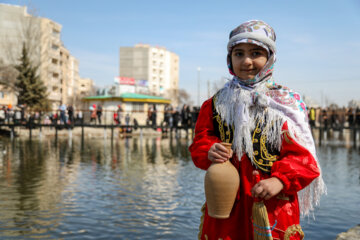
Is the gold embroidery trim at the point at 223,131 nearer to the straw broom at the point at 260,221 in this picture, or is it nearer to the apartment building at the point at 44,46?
the straw broom at the point at 260,221

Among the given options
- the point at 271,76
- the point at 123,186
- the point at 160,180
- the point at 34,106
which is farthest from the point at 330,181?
the point at 34,106

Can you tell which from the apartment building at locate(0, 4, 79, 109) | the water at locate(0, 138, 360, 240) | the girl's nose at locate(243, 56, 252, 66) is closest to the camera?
the girl's nose at locate(243, 56, 252, 66)

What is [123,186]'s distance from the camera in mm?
9586

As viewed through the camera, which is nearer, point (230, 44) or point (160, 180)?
point (230, 44)

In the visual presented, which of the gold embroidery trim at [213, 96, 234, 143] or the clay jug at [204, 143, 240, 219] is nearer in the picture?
the clay jug at [204, 143, 240, 219]

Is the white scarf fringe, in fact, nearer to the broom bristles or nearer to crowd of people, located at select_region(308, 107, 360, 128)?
the broom bristles

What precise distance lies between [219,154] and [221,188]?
19 cm

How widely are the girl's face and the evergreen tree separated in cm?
4400

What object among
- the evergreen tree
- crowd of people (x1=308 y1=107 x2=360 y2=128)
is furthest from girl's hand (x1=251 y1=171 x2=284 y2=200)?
the evergreen tree

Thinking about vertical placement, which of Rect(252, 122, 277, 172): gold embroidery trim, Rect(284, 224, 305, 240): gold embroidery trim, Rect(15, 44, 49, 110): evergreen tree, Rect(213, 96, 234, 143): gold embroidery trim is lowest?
Rect(284, 224, 305, 240): gold embroidery trim

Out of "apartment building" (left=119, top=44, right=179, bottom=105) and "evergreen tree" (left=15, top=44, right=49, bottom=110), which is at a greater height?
"apartment building" (left=119, top=44, right=179, bottom=105)

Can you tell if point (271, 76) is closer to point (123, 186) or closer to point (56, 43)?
point (123, 186)

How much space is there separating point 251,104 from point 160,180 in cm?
841

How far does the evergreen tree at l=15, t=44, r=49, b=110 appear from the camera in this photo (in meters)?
44.2
